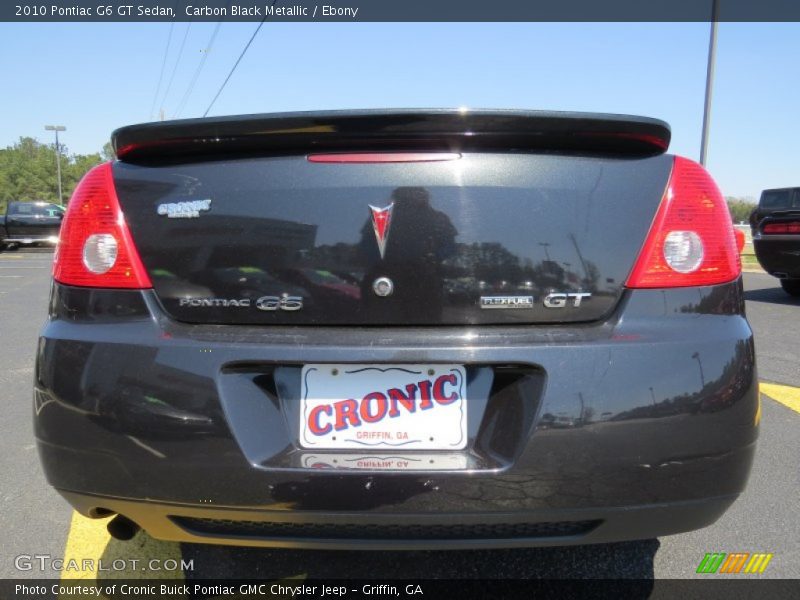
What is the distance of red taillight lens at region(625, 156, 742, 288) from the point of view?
1.55m

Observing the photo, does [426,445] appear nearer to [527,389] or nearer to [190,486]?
[527,389]

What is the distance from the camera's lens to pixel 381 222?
5.07 feet

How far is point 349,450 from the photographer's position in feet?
4.79

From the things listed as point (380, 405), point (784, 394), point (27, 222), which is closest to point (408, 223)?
point (380, 405)

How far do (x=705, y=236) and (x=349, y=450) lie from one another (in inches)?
41.2

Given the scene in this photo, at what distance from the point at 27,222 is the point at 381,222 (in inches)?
833

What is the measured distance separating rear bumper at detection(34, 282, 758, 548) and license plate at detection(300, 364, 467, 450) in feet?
0.11

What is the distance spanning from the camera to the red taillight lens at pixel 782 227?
25.2ft

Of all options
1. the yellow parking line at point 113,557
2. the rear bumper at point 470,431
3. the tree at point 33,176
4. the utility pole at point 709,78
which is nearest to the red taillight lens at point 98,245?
the rear bumper at point 470,431

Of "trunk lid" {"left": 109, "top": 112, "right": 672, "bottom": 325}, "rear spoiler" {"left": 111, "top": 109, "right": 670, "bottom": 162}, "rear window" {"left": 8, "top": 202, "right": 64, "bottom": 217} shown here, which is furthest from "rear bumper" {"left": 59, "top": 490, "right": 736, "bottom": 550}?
"rear window" {"left": 8, "top": 202, "right": 64, "bottom": 217}

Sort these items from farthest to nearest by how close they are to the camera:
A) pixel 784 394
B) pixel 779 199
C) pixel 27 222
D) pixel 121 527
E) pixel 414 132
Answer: pixel 27 222, pixel 779 199, pixel 784 394, pixel 121 527, pixel 414 132

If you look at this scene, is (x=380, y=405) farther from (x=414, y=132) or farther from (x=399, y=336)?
(x=414, y=132)

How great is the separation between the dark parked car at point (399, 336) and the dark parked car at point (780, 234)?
23.8 feet

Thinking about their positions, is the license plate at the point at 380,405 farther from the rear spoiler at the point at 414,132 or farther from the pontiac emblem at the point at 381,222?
the rear spoiler at the point at 414,132
